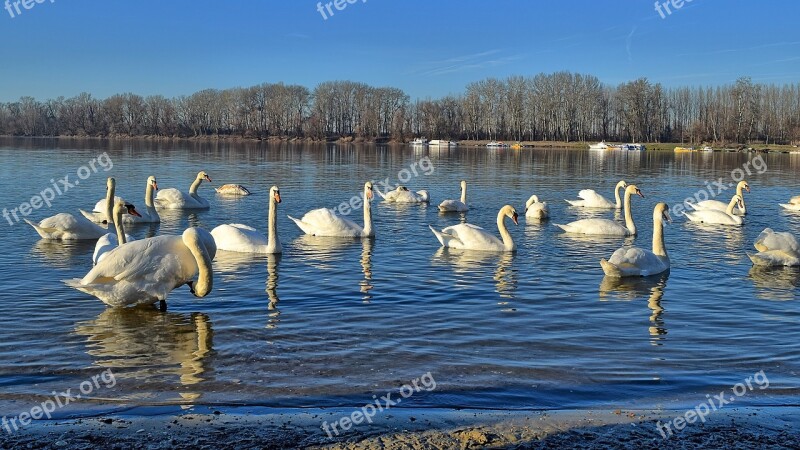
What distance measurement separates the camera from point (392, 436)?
223 inches

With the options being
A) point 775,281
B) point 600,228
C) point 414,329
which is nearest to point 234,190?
point 600,228

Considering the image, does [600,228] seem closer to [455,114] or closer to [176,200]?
[176,200]

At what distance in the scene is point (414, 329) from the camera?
912 centimetres

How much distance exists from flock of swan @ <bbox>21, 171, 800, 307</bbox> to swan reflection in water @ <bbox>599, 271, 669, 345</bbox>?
148 mm

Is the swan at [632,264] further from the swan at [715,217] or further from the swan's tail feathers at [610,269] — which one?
the swan at [715,217]

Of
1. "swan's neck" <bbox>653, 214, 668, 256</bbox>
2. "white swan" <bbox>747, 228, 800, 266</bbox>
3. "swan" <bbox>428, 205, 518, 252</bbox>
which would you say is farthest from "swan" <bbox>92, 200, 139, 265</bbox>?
"white swan" <bbox>747, 228, 800, 266</bbox>

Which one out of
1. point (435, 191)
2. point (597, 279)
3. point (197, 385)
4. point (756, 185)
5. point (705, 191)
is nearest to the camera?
point (197, 385)

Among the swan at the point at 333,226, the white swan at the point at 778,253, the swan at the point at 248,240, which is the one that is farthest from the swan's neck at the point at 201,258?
the white swan at the point at 778,253

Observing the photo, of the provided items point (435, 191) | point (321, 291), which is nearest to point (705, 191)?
point (435, 191)

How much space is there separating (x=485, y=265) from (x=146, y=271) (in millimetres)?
6440

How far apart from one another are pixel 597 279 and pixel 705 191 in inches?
877

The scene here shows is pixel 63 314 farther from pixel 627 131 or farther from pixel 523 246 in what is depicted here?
pixel 627 131

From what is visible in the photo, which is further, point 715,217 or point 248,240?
point 715,217

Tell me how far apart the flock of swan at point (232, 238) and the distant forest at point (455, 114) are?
349 feet
